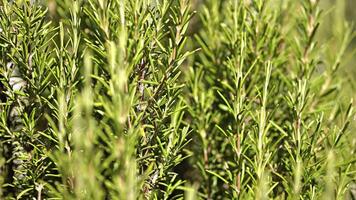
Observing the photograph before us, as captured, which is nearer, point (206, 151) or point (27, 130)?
point (27, 130)

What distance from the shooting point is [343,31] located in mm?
869

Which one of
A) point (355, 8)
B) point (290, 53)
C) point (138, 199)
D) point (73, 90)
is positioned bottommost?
point (138, 199)

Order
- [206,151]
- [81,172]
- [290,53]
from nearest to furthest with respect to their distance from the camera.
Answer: [81,172], [206,151], [290,53]

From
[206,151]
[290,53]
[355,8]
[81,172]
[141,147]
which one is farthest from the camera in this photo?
[355,8]

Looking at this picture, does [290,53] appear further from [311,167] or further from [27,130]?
[27,130]

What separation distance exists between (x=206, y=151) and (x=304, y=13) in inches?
10.3

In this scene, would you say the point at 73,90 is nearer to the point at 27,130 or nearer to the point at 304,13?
the point at 27,130

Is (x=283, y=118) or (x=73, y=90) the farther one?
(x=283, y=118)

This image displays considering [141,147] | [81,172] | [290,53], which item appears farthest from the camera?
[290,53]

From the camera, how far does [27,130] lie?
578 mm

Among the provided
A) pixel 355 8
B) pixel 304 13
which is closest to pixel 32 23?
pixel 304 13

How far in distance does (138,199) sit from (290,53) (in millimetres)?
461

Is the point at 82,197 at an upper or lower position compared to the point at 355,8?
lower

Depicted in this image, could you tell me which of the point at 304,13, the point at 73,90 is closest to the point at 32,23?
the point at 73,90
